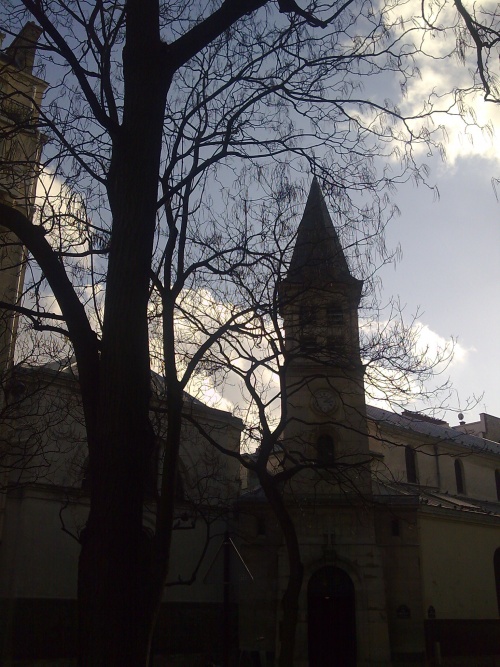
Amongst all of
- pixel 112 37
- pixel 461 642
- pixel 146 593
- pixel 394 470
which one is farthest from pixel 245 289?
pixel 394 470

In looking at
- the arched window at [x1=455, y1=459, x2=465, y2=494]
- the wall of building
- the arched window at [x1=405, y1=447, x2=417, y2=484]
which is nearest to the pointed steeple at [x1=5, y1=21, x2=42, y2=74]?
the wall of building

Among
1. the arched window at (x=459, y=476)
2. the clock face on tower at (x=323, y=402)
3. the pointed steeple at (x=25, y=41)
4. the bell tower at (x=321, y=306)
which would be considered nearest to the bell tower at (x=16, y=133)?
the pointed steeple at (x=25, y=41)

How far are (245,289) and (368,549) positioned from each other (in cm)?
1306

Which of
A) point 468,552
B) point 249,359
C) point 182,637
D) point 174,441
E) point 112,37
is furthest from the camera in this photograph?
point 468,552

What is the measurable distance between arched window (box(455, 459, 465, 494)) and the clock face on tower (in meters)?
16.3

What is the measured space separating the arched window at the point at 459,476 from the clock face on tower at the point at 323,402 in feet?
53.6

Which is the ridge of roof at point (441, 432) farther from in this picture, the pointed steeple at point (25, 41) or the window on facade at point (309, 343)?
the pointed steeple at point (25, 41)

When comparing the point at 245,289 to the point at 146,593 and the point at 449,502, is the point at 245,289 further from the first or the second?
the point at 449,502

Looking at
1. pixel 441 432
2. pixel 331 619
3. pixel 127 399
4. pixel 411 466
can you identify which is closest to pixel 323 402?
pixel 331 619

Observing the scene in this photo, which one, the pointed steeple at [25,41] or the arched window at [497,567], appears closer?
the pointed steeple at [25,41]

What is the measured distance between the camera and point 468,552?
27.8 metres

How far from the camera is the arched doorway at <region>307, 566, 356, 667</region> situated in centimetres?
2098

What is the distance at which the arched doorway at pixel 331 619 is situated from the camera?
68.8 ft

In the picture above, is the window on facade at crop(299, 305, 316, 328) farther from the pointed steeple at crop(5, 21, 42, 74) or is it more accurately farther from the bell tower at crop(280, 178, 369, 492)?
the pointed steeple at crop(5, 21, 42, 74)
